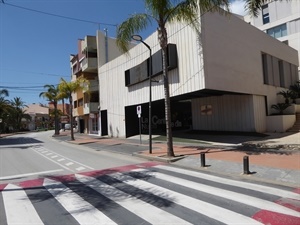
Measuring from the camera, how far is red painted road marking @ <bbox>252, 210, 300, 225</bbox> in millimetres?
5516

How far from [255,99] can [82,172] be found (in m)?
17.7

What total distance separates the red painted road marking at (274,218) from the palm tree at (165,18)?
8.86m

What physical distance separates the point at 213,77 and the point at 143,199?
13804 millimetres

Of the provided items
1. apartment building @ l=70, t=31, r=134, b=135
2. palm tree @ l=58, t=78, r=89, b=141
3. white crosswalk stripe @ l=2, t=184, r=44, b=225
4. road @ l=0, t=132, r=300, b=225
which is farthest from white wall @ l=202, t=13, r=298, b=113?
apartment building @ l=70, t=31, r=134, b=135

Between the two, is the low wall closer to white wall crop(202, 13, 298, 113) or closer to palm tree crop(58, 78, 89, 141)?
A: white wall crop(202, 13, 298, 113)

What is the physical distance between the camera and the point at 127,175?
35.7 ft

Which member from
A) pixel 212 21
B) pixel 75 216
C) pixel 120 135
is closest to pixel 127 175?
pixel 75 216

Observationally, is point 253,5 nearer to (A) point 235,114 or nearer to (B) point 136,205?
(B) point 136,205

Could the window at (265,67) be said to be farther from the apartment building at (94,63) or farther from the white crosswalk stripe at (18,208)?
the white crosswalk stripe at (18,208)

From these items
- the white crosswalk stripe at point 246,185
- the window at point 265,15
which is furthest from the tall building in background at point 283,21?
the white crosswalk stripe at point 246,185

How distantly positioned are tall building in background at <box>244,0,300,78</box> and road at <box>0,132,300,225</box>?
34.7 meters

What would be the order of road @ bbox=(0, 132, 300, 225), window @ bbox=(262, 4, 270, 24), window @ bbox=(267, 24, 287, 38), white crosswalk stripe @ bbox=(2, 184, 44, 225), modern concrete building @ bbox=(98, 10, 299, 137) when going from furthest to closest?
window @ bbox=(262, 4, 270, 24), window @ bbox=(267, 24, 287, 38), modern concrete building @ bbox=(98, 10, 299, 137), white crosswalk stripe @ bbox=(2, 184, 44, 225), road @ bbox=(0, 132, 300, 225)

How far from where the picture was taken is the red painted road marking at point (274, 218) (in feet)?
18.1

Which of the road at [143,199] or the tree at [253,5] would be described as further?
the tree at [253,5]
